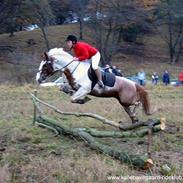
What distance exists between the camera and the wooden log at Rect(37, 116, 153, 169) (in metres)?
8.32

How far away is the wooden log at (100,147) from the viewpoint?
328 inches

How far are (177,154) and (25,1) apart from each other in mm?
42602

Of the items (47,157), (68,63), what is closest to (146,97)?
(68,63)

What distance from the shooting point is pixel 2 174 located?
7.71 meters

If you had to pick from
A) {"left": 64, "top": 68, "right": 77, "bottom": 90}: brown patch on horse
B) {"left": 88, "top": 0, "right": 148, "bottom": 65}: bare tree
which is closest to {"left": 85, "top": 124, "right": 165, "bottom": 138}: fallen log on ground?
{"left": 64, "top": 68, "right": 77, "bottom": 90}: brown patch on horse

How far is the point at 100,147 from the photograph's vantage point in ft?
30.7

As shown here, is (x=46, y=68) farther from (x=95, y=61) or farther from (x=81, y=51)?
(x=95, y=61)

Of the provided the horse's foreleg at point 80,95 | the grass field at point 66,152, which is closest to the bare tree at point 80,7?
the grass field at point 66,152

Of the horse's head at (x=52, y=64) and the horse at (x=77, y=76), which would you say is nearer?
the horse at (x=77, y=76)

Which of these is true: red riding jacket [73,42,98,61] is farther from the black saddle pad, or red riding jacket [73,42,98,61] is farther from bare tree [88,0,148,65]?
bare tree [88,0,148,65]

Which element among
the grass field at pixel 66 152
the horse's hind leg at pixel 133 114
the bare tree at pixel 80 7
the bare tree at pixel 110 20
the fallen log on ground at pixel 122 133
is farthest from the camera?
the bare tree at pixel 80 7

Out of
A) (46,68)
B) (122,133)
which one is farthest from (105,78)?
(122,133)

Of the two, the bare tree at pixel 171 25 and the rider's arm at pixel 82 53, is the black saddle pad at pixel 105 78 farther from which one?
the bare tree at pixel 171 25

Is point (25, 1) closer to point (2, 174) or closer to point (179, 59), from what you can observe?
point (179, 59)
